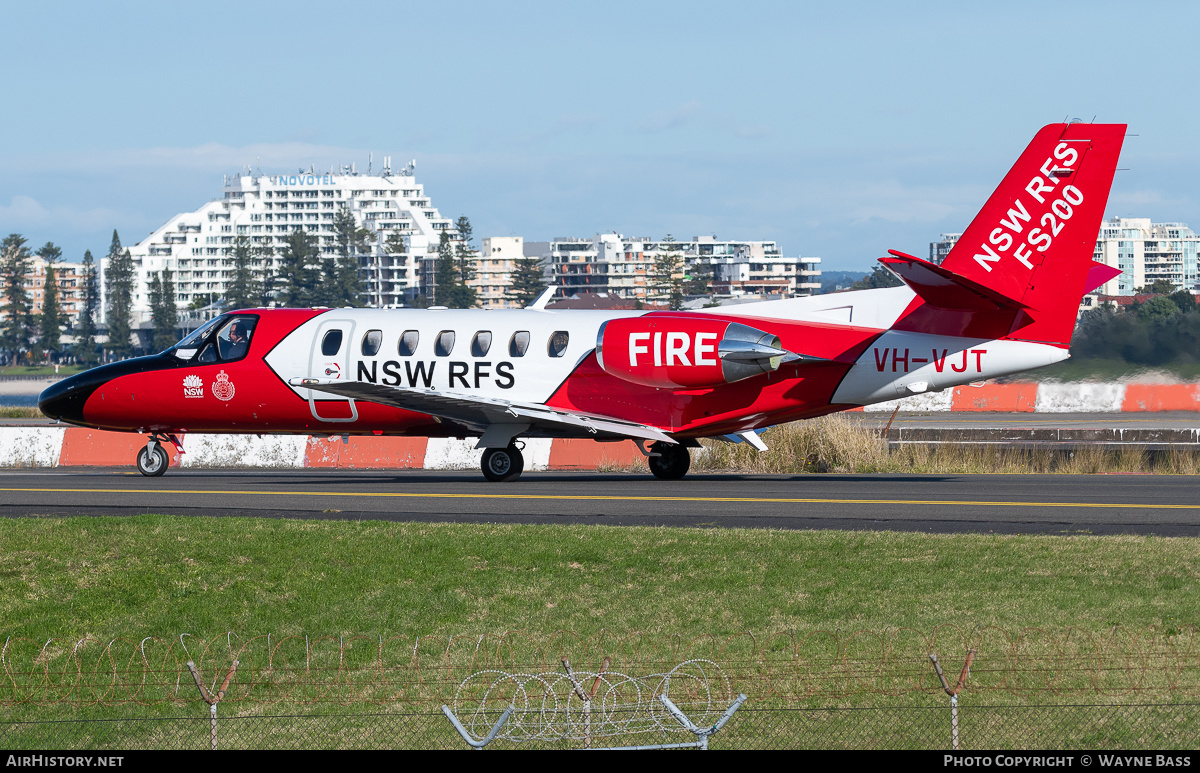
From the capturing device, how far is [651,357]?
75.6 feet

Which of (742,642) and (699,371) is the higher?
(699,371)

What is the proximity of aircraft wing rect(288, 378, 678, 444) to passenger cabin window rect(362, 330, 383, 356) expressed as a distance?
890mm

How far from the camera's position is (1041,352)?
71.1ft

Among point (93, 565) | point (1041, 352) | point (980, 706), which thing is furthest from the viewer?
point (1041, 352)

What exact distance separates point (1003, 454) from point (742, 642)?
17.9 metres

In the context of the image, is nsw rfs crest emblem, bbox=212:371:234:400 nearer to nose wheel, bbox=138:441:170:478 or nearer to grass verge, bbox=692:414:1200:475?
nose wheel, bbox=138:441:170:478

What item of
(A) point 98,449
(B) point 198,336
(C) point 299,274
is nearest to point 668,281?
(C) point 299,274

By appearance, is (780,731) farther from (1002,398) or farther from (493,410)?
(1002,398)

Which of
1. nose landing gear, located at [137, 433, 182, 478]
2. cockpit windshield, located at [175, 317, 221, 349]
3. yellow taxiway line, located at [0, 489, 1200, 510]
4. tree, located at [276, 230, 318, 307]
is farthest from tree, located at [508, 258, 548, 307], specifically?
yellow taxiway line, located at [0, 489, 1200, 510]

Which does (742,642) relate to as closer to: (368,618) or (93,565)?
(368,618)

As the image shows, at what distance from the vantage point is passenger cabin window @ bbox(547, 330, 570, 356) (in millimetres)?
23938

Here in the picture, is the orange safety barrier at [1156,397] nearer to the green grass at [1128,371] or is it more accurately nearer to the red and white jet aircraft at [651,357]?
the green grass at [1128,371]

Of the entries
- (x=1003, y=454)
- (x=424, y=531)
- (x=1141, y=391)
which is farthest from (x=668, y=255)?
(x=424, y=531)

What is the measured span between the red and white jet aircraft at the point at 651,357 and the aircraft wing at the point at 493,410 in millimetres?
41
